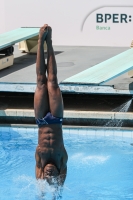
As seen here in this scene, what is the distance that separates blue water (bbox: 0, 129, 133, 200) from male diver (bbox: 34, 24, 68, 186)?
419 mm

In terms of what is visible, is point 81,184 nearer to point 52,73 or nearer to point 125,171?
point 125,171

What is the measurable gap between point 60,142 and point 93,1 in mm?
8111

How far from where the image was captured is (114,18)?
1389 cm

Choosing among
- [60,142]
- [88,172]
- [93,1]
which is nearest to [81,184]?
[88,172]

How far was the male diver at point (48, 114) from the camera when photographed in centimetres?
629

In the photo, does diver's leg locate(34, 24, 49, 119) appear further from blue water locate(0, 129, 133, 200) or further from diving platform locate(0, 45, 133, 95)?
diving platform locate(0, 45, 133, 95)

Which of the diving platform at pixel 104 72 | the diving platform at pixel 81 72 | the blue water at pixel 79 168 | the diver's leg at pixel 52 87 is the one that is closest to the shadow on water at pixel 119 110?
the blue water at pixel 79 168

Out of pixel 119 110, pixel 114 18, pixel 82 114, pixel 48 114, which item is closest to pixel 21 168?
pixel 82 114

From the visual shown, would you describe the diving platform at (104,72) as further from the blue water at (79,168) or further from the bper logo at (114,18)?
the bper logo at (114,18)

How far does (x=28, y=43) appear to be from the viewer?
44.3ft

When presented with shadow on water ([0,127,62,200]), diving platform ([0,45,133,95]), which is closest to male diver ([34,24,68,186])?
shadow on water ([0,127,62,200])

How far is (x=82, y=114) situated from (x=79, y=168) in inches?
57.6

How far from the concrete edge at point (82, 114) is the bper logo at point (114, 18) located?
4491mm

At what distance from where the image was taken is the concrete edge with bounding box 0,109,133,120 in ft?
32.5
